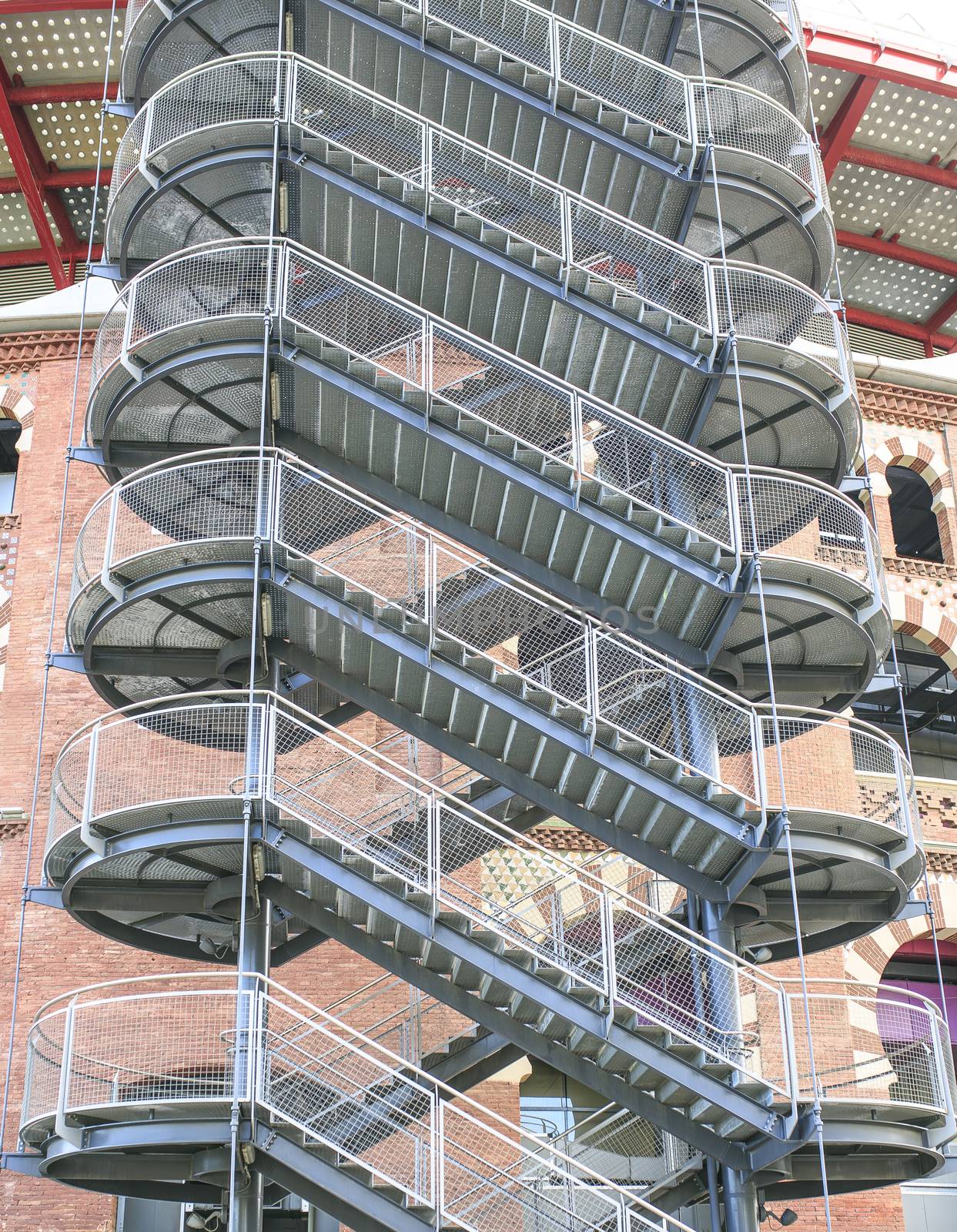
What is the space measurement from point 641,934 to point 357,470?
502 centimetres

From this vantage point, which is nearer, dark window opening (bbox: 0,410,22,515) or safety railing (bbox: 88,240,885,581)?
safety railing (bbox: 88,240,885,581)

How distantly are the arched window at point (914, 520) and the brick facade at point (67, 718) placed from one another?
2842mm

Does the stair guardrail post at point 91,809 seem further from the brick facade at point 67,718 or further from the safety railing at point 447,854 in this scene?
the brick facade at point 67,718

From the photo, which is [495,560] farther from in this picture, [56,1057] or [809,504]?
[56,1057]

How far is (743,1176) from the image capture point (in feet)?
41.5

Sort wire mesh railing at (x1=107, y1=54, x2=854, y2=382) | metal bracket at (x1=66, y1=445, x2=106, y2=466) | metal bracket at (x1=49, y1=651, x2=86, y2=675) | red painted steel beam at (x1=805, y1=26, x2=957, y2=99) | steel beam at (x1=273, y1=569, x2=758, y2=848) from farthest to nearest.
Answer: red painted steel beam at (x1=805, y1=26, x2=957, y2=99), metal bracket at (x1=66, y1=445, x2=106, y2=466), wire mesh railing at (x1=107, y1=54, x2=854, y2=382), metal bracket at (x1=49, y1=651, x2=86, y2=675), steel beam at (x1=273, y1=569, x2=758, y2=848)

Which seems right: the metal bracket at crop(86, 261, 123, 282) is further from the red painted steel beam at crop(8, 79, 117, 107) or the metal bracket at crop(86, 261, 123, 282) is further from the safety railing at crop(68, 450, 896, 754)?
the red painted steel beam at crop(8, 79, 117, 107)

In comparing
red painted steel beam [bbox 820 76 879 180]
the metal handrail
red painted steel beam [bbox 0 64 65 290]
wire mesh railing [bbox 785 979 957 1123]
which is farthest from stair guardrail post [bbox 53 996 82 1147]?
red painted steel beam [bbox 820 76 879 180]

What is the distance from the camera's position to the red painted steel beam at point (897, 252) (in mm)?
26719

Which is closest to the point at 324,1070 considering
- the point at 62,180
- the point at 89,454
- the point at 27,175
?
the point at 89,454

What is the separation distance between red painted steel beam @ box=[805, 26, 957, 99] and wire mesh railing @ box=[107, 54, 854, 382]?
9533 millimetres

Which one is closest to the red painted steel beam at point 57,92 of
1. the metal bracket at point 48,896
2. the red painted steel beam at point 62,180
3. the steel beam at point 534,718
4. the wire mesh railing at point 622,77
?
the red painted steel beam at point 62,180

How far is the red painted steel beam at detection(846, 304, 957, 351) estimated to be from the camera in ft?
91.0

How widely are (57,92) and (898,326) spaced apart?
50.8 feet
